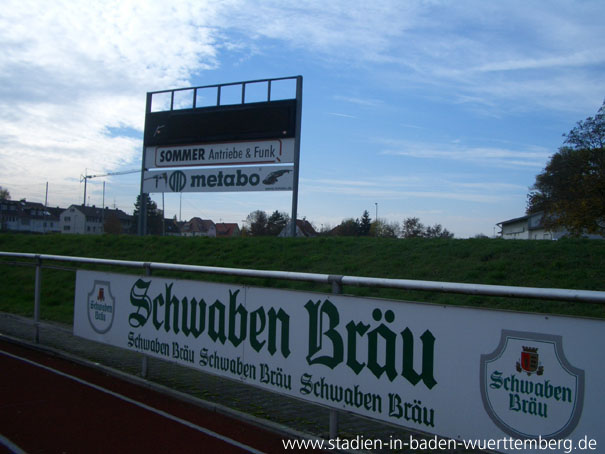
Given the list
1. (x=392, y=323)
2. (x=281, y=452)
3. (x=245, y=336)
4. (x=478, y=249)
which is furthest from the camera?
(x=478, y=249)

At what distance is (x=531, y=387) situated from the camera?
3.53 m

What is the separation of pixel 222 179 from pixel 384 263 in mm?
8630

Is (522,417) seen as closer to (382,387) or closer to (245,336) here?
(382,387)

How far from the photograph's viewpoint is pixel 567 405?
132 inches

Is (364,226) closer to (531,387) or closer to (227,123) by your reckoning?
(227,123)

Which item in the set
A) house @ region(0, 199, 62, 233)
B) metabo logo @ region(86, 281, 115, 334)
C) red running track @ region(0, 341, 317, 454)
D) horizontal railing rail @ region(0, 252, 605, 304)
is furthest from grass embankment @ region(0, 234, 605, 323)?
house @ region(0, 199, 62, 233)

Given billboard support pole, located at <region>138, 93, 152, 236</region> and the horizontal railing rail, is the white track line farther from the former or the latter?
billboard support pole, located at <region>138, 93, 152, 236</region>

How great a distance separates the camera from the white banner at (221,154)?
1819 centimetres

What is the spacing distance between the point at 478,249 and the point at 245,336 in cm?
828

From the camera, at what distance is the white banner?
1819cm

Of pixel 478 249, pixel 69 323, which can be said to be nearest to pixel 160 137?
pixel 69 323

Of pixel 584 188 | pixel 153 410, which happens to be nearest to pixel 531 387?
pixel 153 410

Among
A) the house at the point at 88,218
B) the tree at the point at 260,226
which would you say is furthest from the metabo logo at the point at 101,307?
the house at the point at 88,218

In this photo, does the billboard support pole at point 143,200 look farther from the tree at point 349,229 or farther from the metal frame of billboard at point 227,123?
the tree at point 349,229
